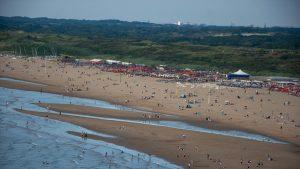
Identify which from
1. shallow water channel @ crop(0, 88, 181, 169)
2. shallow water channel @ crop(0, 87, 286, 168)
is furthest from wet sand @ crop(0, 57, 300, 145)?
shallow water channel @ crop(0, 88, 181, 169)

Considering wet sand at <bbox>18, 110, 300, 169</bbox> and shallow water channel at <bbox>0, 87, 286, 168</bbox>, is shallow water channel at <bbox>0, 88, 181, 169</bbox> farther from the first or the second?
wet sand at <bbox>18, 110, 300, 169</bbox>

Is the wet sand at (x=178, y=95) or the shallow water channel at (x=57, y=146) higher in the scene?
the wet sand at (x=178, y=95)

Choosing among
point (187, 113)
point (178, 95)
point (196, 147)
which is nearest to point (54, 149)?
point (196, 147)

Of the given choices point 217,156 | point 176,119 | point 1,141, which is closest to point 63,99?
point 176,119

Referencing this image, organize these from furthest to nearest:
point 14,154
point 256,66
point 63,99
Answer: point 256,66 < point 63,99 < point 14,154

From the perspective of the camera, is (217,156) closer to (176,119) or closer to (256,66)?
(176,119)

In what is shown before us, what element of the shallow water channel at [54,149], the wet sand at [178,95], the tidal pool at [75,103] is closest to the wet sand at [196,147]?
the shallow water channel at [54,149]

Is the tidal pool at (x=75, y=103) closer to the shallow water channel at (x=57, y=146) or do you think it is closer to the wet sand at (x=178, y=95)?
the shallow water channel at (x=57, y=146)

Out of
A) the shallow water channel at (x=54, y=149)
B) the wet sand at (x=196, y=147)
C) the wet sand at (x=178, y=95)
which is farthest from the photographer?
the wet sand at (x=178, y=95)
